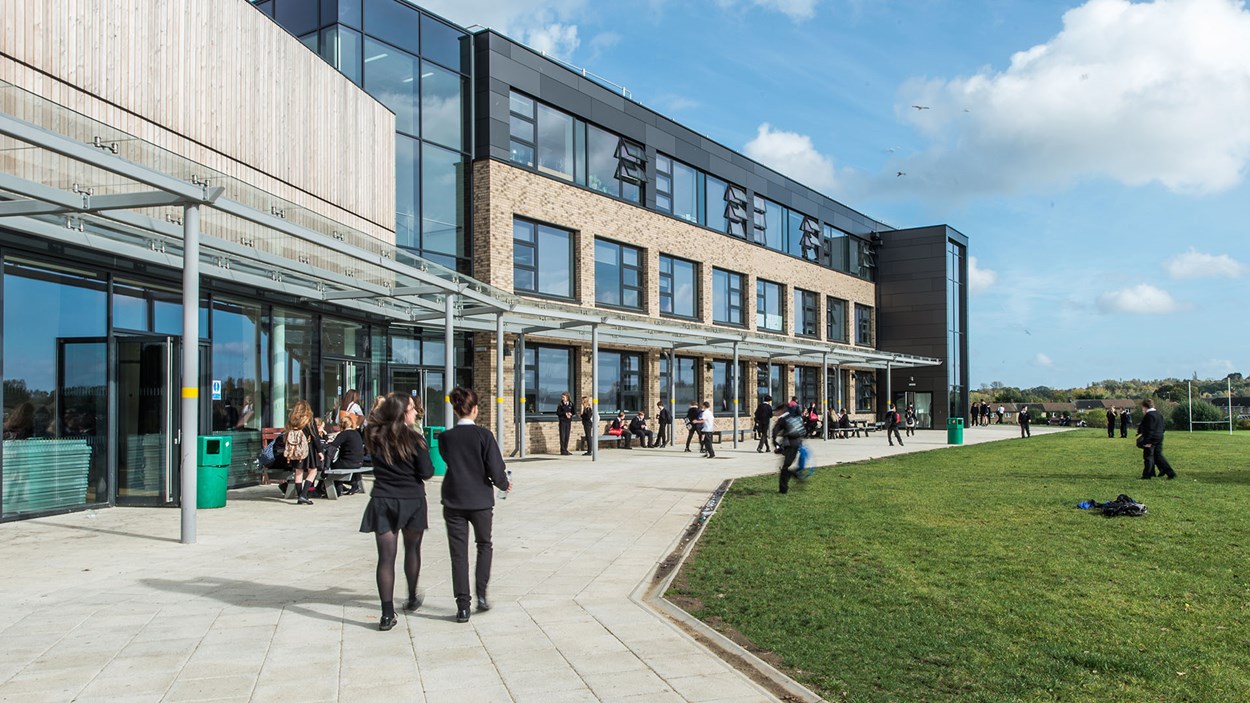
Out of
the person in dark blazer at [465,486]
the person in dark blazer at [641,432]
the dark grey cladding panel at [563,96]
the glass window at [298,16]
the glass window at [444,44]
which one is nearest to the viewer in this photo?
the person in dark blazer at [465,486]

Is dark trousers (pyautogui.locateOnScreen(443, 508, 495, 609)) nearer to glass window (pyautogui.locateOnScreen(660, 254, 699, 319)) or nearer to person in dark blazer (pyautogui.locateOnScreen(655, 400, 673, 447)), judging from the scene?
person in dark blazer (pyautogui.locateOnScreen(655, 400, 673, 447))

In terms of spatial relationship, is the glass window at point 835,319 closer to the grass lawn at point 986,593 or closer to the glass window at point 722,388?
the glass window at point 722,388

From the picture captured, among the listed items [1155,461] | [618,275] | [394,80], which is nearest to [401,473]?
[1155,461]

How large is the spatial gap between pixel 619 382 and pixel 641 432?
1.71m

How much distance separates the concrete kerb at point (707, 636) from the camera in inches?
185

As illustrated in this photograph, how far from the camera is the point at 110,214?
405 inches

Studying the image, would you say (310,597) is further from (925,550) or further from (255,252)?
(255,252)

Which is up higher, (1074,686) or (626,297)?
(626,297)

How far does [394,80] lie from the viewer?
66.8 feet

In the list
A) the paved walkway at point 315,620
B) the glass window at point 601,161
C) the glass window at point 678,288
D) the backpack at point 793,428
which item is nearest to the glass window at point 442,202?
the glass window at point 601,161

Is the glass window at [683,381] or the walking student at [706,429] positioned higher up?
the glass window at [683,381]

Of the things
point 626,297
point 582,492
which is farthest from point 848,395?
point 582,492

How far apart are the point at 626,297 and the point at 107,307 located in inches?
673

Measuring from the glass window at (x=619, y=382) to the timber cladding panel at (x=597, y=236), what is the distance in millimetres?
1637
